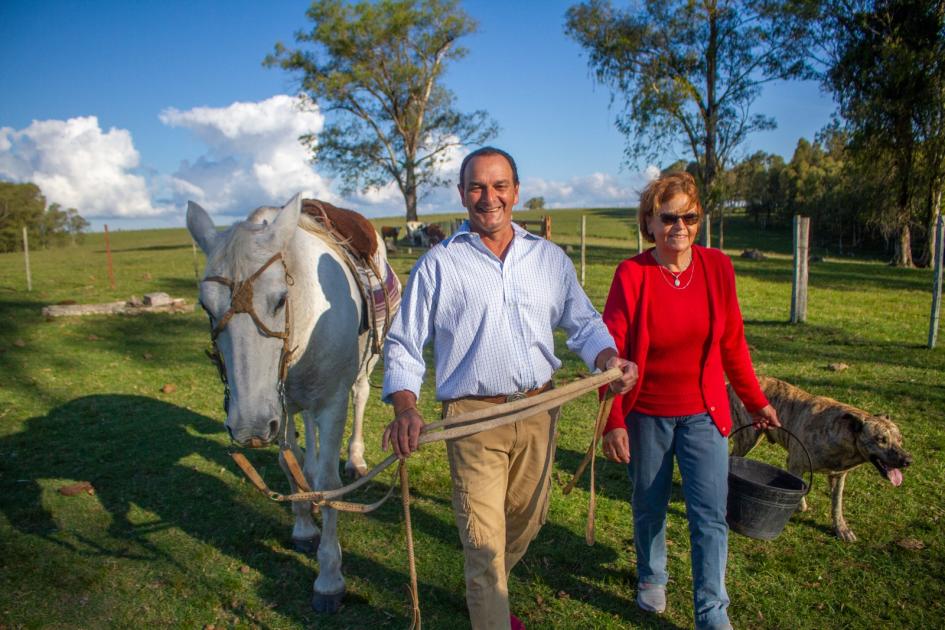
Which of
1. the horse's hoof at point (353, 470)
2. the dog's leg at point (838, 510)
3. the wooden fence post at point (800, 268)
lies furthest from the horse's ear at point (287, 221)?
the wooden fence post at point (800, 268)

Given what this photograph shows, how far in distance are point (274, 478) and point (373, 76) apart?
29.7 meters

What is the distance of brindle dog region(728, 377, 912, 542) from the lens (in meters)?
3.38

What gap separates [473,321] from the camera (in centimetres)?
232

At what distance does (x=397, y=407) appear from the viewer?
2.14 meters

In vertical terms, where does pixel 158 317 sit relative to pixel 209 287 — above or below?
below

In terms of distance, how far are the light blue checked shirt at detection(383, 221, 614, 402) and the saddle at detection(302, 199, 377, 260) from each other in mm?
1681

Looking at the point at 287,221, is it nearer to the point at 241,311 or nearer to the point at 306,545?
the point at 241,311

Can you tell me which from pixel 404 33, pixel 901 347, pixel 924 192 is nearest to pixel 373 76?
pixel 404 33

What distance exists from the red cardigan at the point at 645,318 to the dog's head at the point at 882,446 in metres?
1.35

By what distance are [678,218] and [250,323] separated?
2030 millimetres

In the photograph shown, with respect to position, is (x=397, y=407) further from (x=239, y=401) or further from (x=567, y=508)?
(x=567, y=508)

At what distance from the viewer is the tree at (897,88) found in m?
17.0

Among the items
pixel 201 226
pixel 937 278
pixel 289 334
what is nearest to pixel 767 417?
pixel 289 334

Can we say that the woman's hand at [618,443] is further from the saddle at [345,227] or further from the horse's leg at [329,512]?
the saddle at [345,227]
